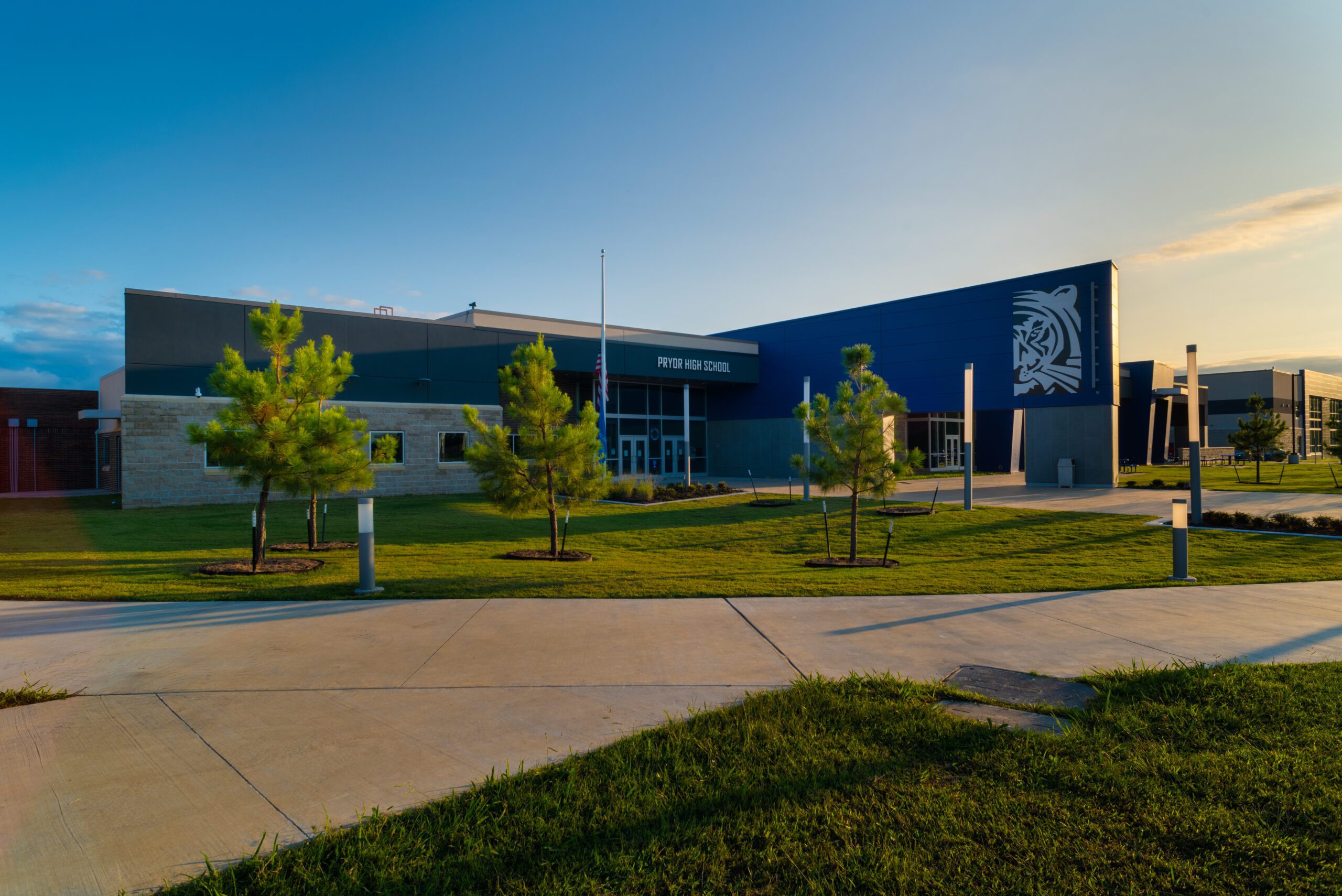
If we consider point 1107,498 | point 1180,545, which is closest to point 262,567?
point 1180,545

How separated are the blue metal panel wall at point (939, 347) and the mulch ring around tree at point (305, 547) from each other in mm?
27028

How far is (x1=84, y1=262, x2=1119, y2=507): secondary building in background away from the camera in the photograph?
23.9 meters

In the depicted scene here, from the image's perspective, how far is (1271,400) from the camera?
2628 inches

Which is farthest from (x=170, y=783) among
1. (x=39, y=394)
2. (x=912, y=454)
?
(x=39, y=394)

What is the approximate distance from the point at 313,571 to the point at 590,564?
14.3 ft

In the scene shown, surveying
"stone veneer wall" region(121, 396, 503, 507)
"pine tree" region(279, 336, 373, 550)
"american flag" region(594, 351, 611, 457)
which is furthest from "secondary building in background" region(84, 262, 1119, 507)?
"pine tree" region(279, 336, 373, 550)

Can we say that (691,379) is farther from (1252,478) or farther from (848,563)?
(848,563)

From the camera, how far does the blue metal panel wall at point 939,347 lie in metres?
29.4

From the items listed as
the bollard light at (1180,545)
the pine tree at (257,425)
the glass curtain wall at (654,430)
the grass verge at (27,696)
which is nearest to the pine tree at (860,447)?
the bollard light at (1180,545)

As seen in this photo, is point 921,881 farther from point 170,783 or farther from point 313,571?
point 313,571

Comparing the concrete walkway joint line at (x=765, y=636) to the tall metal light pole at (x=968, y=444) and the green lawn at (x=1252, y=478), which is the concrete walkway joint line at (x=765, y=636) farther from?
the green lawn at (x=1252, y=478)

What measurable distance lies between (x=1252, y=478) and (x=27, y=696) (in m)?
42.3

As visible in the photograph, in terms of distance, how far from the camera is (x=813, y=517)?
61.1 feet

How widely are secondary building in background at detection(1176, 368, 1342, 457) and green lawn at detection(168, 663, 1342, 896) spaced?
252 ft
